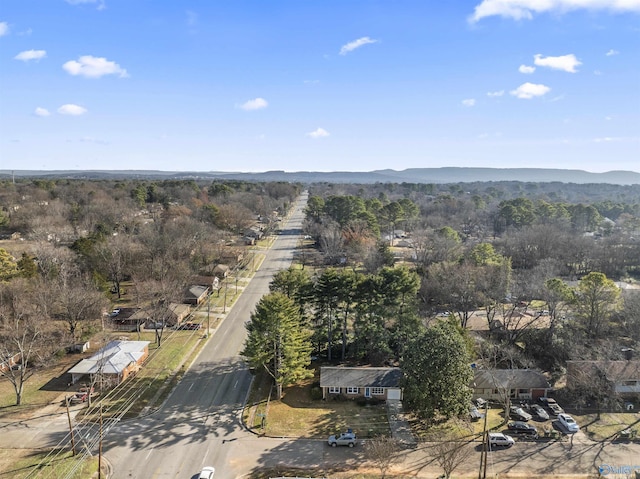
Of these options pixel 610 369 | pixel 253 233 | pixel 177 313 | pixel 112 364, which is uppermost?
pixel 253 233

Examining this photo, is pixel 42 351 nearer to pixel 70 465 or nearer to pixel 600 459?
pixel 70 465

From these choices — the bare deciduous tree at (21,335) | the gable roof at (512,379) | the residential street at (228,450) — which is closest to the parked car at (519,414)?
the gable roof at (512,379)

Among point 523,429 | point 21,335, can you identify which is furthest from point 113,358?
point 523,429

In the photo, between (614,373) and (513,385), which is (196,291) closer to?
(513,385)

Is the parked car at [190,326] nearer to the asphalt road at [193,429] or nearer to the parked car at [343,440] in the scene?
the asphalt road at [193,429]

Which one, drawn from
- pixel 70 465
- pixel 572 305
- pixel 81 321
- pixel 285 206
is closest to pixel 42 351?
pixel 81 321

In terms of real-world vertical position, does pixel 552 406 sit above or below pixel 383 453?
below
